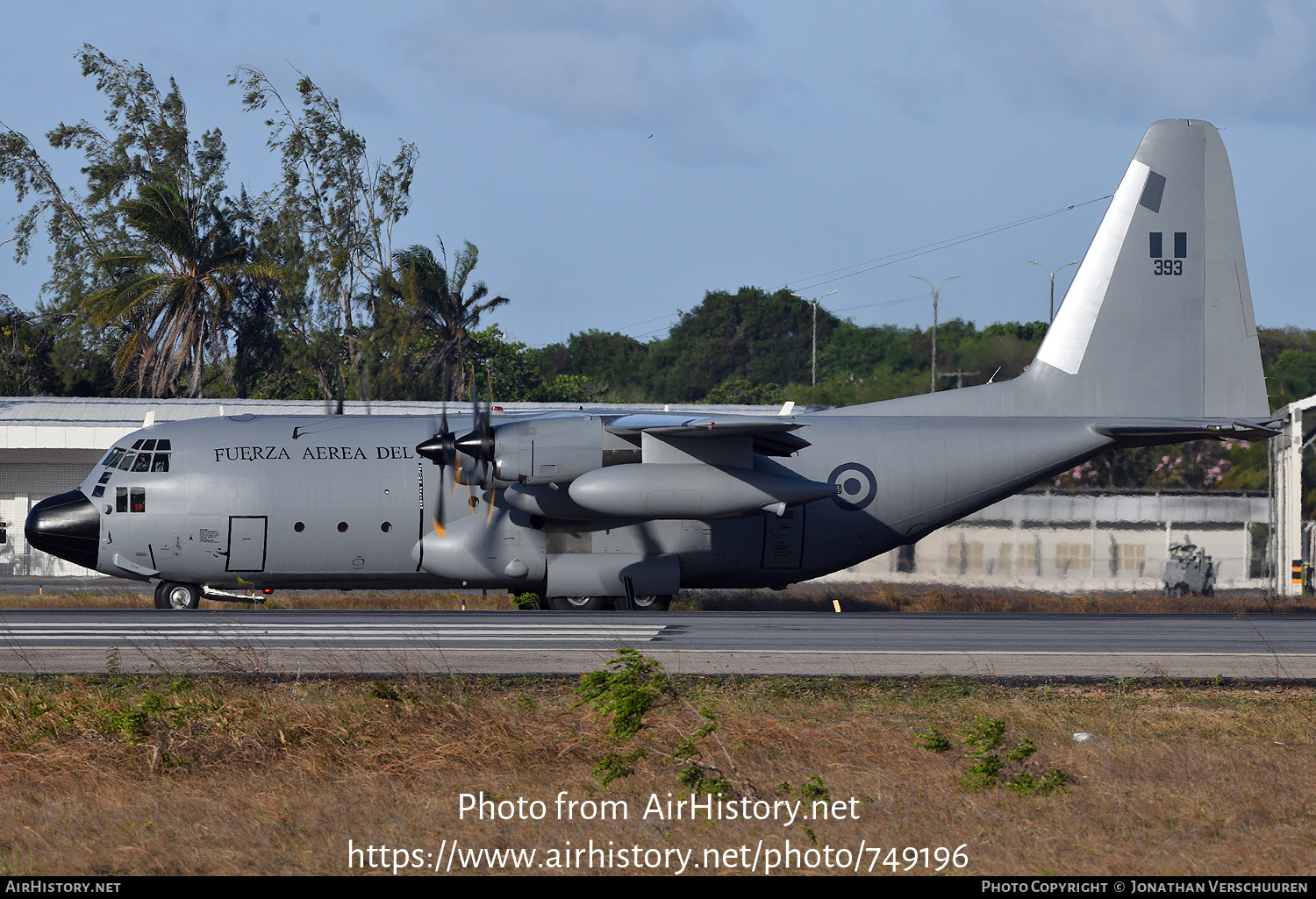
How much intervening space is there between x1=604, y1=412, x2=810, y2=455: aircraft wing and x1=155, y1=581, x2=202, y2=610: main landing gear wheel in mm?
8924

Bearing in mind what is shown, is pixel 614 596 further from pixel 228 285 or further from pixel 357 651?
pixel 228 285

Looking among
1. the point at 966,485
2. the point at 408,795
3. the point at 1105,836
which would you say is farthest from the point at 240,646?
the point at 966,485

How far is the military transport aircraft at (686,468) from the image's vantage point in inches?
833

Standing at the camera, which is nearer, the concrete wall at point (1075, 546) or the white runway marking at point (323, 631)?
the white runway marking at point (323, 631)

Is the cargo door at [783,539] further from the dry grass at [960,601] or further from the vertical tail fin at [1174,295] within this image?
the vertical tail fin at [1174,295]

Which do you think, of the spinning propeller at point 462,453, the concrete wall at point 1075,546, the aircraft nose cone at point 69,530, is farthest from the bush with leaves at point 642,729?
the concrete wall at point 1075,546

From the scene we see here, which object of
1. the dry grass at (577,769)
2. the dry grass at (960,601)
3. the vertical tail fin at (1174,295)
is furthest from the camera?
the dry grass at (960,601)

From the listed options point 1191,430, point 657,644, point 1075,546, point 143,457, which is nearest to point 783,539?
point 657,644

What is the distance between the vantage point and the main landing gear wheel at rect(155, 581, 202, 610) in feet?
74.0

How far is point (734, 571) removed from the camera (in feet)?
77.2

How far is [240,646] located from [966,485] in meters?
14.8

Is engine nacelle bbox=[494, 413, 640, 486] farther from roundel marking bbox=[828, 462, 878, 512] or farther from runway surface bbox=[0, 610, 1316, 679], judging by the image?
roundel marking bbox=[828, 462, 878, 512]

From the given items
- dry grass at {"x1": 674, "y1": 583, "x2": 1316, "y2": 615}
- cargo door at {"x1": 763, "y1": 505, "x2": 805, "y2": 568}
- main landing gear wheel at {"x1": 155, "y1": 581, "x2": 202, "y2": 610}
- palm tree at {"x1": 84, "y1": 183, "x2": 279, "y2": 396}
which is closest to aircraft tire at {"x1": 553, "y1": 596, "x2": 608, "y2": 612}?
cargo door at {"x1": 763, "y1": 505, "x2": 805, "y2": 568}

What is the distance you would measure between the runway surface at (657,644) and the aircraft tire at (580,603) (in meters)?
1.50
